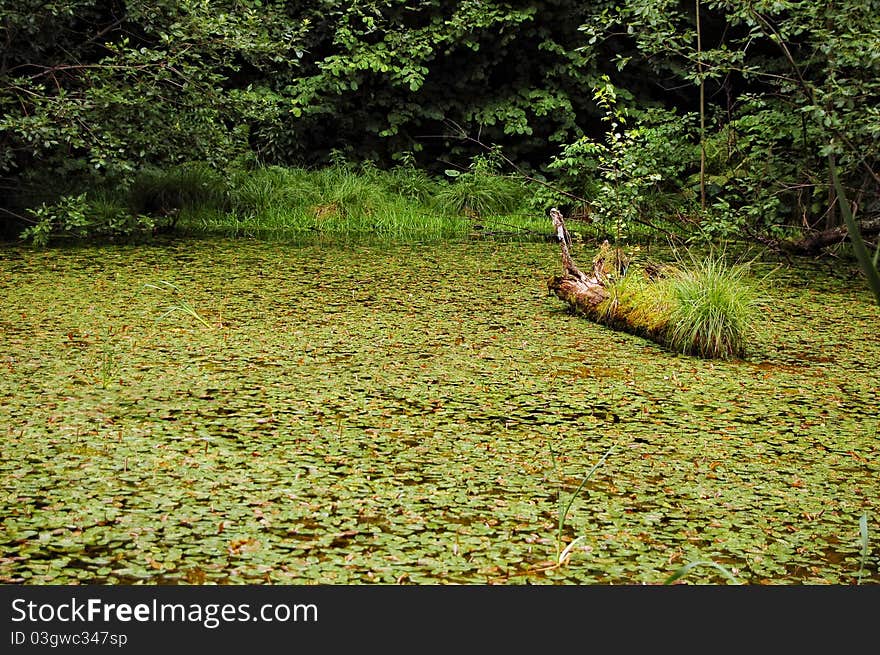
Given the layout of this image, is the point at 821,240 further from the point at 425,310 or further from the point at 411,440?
the point at 411,440

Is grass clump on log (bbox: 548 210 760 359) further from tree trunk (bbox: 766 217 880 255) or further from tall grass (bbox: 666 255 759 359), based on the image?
tree trunk (bbox: 766 217 880 255)

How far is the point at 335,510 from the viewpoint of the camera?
8.50 ft

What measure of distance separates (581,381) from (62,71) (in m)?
4.76

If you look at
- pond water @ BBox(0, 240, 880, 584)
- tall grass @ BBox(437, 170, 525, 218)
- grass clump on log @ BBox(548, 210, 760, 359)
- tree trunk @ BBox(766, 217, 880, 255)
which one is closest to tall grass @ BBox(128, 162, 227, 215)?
tall grass @ BBox(437, 170, 525, 218)

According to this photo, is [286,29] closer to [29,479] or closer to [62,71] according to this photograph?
[62,71]

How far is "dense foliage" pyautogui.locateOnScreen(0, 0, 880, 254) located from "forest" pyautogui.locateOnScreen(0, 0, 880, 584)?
4 cm

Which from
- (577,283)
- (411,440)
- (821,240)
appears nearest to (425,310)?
(577,283)

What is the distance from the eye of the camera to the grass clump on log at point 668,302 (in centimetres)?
432

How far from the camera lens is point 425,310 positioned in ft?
16.6

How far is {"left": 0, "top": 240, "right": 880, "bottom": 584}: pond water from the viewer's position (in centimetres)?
236

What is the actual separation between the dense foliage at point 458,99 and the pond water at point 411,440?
1.33m

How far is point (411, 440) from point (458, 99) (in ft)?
23.1

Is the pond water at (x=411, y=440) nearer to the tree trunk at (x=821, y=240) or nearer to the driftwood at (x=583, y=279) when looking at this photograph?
the driftwood at (x=583, y=279)

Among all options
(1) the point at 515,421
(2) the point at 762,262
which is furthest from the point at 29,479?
(2) the point at 762,262
